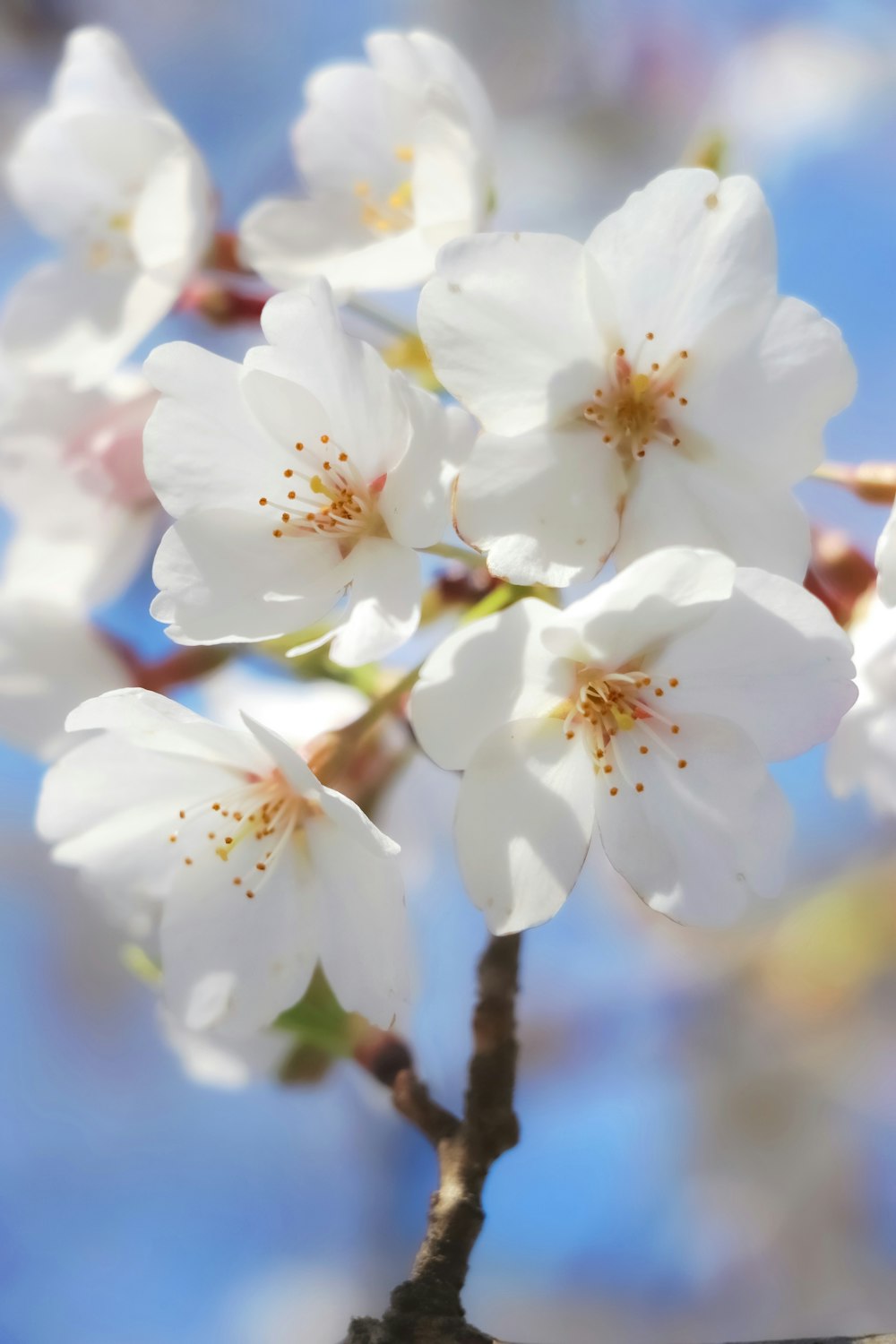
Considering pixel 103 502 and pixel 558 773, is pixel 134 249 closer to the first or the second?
pixel 103 502

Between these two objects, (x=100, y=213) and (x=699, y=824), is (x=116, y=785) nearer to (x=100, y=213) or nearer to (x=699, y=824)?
(x=699, y=824)

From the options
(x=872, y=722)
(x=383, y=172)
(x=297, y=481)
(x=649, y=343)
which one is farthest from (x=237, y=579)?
(x=383, y=172)

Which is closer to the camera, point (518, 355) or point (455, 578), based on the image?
point (518, 355)

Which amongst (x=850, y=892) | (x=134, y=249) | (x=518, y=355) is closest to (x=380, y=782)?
(x=518, y=355)

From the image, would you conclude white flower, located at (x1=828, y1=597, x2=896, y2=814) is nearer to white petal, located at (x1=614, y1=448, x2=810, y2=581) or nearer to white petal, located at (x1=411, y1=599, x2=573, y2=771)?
white petal, located at (x1=614, y1=448, x2=810, y2=581)

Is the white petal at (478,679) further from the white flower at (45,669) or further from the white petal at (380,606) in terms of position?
the white flower at (45,669)

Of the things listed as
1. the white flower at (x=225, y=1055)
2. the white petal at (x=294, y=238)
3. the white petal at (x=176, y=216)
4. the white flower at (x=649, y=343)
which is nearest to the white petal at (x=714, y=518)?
the white flower at (x=649, y=343)
